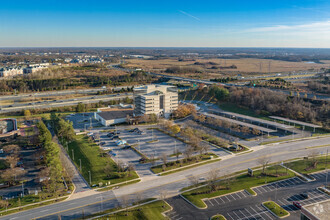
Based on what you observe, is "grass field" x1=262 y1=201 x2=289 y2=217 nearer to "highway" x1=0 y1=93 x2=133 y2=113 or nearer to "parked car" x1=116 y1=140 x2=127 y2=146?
"parked car" x1=116 y1=140 x2=127 y2=146

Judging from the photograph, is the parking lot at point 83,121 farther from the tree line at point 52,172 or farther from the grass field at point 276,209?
the grass field at point 276,209

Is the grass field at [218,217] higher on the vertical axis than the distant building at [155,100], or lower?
lower

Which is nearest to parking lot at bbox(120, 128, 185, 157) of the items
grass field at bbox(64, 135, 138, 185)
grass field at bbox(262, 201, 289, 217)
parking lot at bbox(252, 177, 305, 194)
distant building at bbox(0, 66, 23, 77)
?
grass field at bbox(64, 135, 138, 185)

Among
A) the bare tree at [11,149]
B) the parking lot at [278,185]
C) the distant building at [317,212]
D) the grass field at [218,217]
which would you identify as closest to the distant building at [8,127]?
the bare tree at [11,149]

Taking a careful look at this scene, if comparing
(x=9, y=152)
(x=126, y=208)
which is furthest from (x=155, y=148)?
(x=9, y=152)

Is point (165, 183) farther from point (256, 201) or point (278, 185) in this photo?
point (278, 185)

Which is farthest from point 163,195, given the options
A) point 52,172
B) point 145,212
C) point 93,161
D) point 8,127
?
point 8,127
